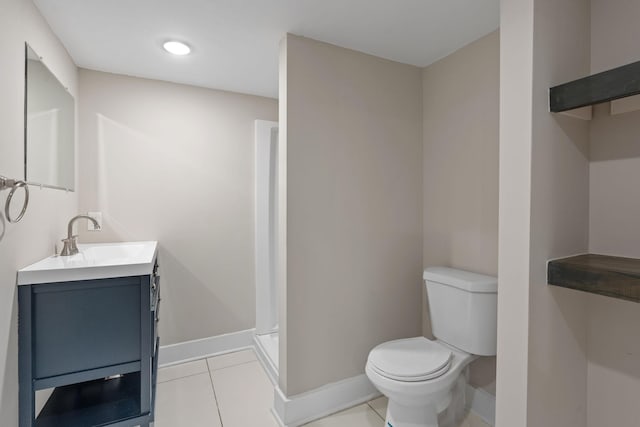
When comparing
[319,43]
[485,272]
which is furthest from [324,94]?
[485,272]

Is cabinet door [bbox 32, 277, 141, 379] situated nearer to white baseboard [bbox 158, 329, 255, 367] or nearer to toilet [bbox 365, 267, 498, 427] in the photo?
white baseboard [bbox 158, 329, 255, 367]

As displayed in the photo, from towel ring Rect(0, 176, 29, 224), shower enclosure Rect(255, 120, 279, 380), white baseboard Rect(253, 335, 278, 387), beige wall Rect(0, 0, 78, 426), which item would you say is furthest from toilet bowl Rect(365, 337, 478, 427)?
towel ring Rect(0, 176, 29, 224)

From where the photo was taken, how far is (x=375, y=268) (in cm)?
203

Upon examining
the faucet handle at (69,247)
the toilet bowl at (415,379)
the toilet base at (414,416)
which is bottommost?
the toilet base at (414,416)

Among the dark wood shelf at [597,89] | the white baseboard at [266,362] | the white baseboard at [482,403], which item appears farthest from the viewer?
the white baseboard at [266,362]

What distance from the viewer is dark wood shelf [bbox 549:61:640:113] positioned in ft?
2.95

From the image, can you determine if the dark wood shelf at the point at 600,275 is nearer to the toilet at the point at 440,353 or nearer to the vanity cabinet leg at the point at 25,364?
the toilet at the point at 440,353

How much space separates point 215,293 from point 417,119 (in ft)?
6.74

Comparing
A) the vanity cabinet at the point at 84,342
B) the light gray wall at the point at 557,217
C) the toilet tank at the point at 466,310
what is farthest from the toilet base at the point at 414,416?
the vanity cabinet at the point at 84,342

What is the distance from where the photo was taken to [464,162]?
187cm

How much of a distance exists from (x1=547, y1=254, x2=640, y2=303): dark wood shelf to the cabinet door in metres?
→ 1.74

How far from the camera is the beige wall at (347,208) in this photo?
1.77 metres

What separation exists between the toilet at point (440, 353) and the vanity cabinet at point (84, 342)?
114cm

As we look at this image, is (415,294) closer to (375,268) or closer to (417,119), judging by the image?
(375,268)
